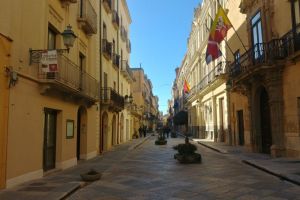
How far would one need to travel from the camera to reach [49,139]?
13406 mm

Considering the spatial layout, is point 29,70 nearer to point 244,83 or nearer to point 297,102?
point 297,102

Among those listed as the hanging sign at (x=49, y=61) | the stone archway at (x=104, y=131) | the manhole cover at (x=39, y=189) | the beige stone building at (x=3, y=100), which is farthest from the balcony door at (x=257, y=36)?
the beige stone building at (x=3, y=100)

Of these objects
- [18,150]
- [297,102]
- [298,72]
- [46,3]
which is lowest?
[18,150]

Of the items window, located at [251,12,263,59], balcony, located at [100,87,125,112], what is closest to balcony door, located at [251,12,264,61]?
window, located at [251,12,263,59]

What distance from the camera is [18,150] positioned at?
10234 millimetres

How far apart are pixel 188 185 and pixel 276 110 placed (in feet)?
28.1

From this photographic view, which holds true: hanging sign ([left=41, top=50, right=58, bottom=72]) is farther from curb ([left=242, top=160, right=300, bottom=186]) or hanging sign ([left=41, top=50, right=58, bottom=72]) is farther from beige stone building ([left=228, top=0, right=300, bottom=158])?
beige stone building ([left=228, top=0, right=300, bottom=158])

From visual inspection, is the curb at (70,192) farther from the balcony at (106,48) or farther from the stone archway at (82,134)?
the balcony at (106,48)

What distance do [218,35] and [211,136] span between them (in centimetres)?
1697

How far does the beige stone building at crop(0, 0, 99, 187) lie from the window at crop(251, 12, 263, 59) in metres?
8.19

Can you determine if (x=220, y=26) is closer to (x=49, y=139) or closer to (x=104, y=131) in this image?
(x=104, y=131)

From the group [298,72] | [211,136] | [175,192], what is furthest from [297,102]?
[211,136]

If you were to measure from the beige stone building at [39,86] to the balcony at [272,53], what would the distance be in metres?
7.92

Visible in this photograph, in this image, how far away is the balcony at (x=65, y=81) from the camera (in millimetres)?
11539
